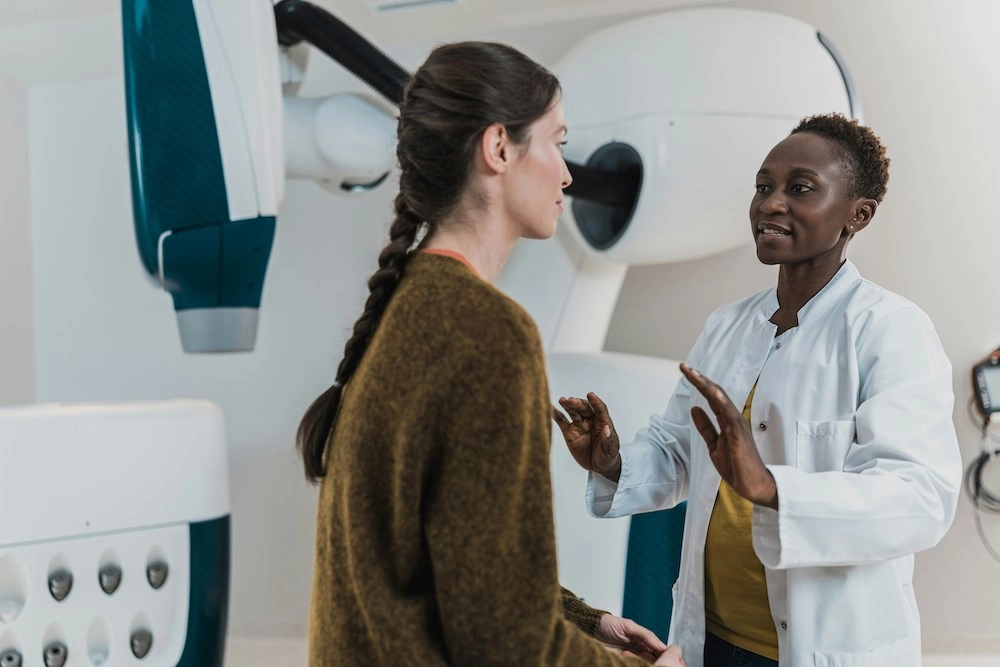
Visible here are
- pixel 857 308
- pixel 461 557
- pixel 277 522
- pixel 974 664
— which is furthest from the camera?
pixel 277 522

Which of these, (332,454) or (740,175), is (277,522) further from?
(332,454)

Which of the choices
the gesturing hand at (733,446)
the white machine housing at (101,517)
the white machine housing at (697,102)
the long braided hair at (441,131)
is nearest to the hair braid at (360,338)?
the long braided hair at (441,131)

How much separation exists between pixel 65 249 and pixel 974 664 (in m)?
2.67

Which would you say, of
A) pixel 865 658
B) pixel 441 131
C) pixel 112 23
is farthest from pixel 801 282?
pixel 112 23

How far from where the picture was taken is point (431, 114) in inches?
32.4

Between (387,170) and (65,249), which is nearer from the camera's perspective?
(387,170)

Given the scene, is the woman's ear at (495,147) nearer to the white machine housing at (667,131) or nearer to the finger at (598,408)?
the finger at (598,408)

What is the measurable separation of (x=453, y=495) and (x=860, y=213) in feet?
2.28

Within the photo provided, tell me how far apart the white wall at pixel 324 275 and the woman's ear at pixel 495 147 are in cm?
161

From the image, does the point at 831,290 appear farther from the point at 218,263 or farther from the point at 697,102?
the point at 218,263

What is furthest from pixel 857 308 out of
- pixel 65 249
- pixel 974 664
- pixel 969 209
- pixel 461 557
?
pixel 65 249

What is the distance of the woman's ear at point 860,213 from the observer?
3.69ft

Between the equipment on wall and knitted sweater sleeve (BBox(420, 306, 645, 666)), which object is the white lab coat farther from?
the equipment on wall

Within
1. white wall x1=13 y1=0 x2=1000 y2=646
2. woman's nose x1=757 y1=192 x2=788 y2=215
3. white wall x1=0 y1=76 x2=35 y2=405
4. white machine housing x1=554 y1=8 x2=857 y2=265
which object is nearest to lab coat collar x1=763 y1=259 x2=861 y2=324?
woman's nose x1=757 y1=192 x2=788 y2=215
